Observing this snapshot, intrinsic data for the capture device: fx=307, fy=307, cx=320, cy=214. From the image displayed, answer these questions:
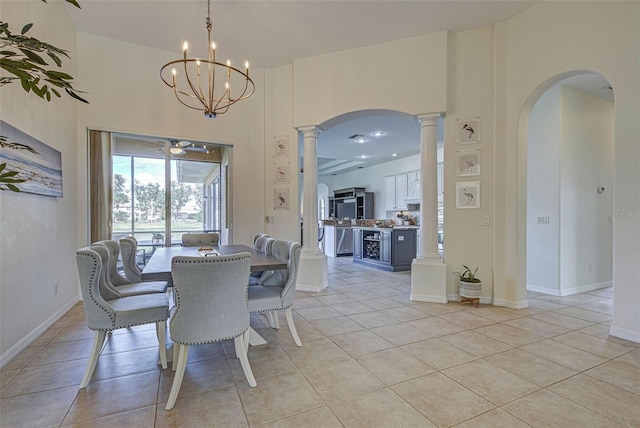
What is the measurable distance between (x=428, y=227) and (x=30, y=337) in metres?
4.27

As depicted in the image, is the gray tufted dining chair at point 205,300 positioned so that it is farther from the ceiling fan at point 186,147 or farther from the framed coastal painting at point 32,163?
the ceiling fan at point 186,147

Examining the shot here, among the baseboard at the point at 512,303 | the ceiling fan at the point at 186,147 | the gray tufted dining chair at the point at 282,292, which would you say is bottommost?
the baseboard at the point at 512,303

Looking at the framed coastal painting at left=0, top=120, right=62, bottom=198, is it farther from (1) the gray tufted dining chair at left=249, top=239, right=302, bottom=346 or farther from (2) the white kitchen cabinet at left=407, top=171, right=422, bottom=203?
(2) the white kitchen cabinet at left=407, top=171, right=422, bottom=203

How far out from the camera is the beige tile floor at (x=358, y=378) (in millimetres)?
1731

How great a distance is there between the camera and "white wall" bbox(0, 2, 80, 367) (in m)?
2.38

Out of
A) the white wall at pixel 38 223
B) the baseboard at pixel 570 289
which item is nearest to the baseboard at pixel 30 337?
the white wall at pixel 38 223

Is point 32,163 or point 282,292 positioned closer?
point 282,292

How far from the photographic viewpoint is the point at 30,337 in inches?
105

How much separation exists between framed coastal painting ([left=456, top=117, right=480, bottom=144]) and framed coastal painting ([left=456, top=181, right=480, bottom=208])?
533 millimetres

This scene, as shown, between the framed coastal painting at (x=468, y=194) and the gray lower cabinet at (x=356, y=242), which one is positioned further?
the gray lower cabinet at (x=356, y=242)

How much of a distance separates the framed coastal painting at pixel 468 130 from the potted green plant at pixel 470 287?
63.8 inches

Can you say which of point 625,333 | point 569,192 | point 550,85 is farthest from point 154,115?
point 569,192

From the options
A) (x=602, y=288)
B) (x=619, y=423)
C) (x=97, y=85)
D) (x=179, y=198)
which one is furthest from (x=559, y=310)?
(x=97, y=85)

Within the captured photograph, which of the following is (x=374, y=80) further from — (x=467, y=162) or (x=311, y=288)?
(x=311, y=288)
